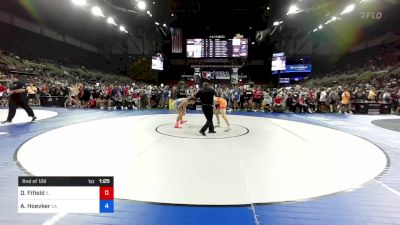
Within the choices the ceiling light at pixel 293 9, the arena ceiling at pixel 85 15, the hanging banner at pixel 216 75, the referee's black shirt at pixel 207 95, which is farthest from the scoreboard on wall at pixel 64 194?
the hanging banner at pixel 216 75

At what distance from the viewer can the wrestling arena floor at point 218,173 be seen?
301 centimetres

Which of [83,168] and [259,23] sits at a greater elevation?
[259,23]

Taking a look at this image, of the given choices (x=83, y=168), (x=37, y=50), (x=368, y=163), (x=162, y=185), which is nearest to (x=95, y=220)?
(x=162, y=185)

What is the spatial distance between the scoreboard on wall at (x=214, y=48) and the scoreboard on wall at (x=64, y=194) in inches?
898

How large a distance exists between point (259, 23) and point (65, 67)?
63.8 feet

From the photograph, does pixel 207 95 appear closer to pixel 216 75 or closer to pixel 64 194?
pixel 64 194

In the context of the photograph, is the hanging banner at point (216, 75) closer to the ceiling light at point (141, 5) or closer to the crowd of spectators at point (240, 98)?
the ceiling light at point (141, 5)

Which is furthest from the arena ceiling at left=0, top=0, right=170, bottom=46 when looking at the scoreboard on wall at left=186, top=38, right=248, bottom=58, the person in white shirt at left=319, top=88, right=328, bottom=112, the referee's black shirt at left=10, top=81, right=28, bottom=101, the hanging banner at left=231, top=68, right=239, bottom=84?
the person in white shirt at left=319, top=88, right=328, bottom=112

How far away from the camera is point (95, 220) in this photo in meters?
2.90

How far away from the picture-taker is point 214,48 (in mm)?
24469

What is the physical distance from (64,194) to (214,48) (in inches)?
905

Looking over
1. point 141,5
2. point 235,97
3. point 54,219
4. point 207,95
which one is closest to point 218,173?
point 54,219

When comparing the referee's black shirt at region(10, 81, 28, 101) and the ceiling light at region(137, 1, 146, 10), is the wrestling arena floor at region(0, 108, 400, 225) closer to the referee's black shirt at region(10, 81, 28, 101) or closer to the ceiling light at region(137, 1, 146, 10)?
the referee's black shirt at region(10, 81, 28, 101)

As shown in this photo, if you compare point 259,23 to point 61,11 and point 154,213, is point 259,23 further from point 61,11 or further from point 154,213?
point 154,213
